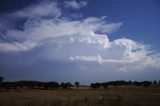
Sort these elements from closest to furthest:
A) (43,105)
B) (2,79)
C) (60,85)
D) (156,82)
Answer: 1. (43,105)
2. (2,79)
3. (60,85)
4. (156,82)

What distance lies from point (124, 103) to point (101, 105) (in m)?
1.97

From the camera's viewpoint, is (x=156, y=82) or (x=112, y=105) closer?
(x=112, y=105)

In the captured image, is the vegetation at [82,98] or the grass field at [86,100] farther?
→ the vegetation at [82,98]

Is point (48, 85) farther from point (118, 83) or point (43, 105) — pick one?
point (43, 105)

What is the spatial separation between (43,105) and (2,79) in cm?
14343

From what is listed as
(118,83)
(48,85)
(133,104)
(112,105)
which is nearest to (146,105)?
(133,104)

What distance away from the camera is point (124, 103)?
65.3 ft

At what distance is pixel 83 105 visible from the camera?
18.3 meters

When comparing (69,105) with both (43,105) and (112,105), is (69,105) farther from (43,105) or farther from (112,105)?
(112,105)

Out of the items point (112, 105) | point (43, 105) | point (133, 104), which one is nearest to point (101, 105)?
point (112, 105)

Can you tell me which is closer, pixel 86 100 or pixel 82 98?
pixel 86 100


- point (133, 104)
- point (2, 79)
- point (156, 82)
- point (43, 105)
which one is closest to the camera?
point (43, 105)

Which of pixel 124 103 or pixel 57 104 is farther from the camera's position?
pixel 124 103

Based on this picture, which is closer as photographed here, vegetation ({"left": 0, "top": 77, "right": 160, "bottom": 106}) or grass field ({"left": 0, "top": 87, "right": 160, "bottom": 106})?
grass field ({"left": 0, "top": 87, "right": 160, "bottom": 106})
